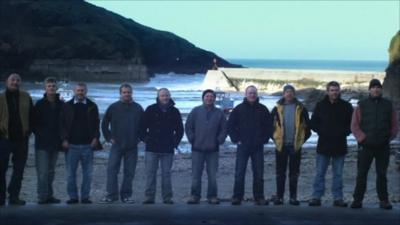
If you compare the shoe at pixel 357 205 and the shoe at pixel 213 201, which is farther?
the shoe at pixel 213 201

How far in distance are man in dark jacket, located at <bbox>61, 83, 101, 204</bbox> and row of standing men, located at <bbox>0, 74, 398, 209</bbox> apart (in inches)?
0.5

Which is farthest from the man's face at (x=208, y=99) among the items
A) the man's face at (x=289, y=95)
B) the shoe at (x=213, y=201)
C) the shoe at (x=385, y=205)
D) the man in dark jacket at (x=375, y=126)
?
the shoe at (x=385, y=205)

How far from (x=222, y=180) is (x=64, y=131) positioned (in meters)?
5.21

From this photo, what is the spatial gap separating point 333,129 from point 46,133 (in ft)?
12.0

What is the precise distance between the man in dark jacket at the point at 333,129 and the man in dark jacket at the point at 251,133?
651 millimetres

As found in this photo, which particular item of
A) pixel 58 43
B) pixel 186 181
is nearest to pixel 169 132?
pixel 186 181

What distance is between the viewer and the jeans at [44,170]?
9109 millimetres

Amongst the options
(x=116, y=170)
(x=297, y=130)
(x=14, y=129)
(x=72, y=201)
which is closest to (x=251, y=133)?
(x=297, y=130)

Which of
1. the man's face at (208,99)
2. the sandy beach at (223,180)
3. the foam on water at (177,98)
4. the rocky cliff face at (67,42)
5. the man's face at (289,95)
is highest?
the rocky cliff face at (67,42)

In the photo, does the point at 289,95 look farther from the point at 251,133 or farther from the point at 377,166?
the point at 377,166

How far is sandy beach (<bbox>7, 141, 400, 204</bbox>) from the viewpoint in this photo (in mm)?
11328

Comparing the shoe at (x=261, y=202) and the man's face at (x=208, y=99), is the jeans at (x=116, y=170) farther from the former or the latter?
the shoe at (x=261, y=202)

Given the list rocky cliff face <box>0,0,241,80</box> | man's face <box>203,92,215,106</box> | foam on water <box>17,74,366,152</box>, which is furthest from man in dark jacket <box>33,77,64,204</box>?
rocky cliff face <box>0,0,241,80</box>

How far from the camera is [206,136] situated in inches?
371
